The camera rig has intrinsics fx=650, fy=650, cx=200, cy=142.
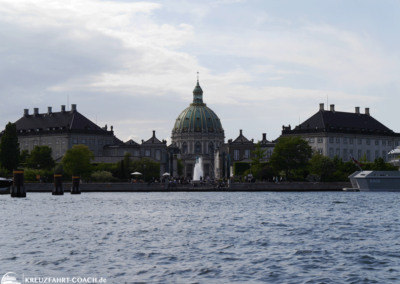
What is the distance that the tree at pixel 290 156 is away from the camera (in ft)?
403

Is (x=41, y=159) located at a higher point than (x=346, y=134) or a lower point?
lower

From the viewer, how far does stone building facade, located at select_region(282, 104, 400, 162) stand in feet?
516

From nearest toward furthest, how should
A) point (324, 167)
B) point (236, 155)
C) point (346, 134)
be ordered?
point (324, 167), point (346, 134), point (236, 155)

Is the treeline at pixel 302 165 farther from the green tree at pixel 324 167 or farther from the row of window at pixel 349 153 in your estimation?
the row of window at pixel 349 153

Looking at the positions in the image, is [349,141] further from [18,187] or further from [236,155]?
[18,187]

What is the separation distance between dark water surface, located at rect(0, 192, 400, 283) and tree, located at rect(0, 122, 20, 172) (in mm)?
68408

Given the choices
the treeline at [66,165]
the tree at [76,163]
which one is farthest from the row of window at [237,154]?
Answer: the tree at [76,163]

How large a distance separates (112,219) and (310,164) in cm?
8199

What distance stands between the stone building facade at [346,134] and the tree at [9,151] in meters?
70.8

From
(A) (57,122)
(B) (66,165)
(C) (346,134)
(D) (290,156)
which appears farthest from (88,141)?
(C) (346,134)

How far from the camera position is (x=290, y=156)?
12281 centimetres

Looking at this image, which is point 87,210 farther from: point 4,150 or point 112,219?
Result: point 4,150

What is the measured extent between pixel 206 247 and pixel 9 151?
92060mm

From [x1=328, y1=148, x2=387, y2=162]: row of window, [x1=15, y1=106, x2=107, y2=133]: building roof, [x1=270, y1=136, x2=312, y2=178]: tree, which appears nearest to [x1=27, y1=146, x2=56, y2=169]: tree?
[x1=15, y1=106, x2=107, y2=133]: building roof
